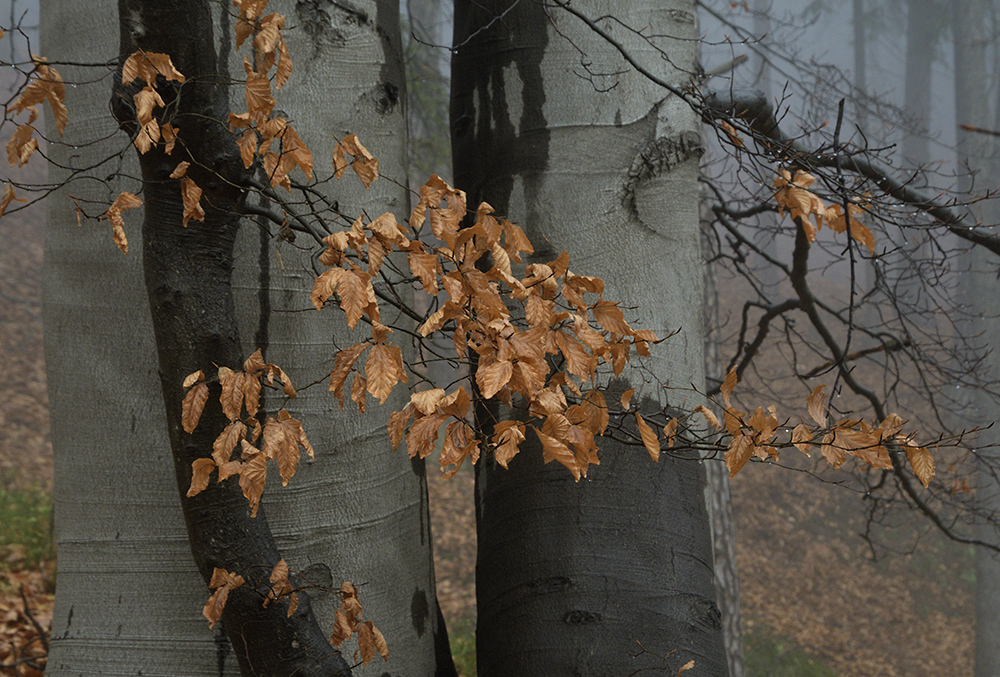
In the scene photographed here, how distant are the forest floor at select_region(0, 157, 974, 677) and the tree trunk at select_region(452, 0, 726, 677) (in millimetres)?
5459

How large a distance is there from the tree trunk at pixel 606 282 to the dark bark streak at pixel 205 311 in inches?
21.3

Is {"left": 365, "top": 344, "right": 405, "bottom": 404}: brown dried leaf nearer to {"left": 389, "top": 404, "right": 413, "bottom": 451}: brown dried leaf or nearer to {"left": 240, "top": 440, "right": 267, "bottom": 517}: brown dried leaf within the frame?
{"left": 389, "top": 404, "right": 413, "bottom": 451}: brown dried leaf

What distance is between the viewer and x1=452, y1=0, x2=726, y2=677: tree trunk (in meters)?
1.59

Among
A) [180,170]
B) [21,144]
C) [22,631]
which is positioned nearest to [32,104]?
[21,144]

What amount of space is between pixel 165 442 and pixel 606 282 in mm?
1219

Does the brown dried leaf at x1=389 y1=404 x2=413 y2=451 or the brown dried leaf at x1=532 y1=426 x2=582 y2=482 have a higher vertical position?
the brown dried leaf at x1=389 y1=404 x2=413 y2=451

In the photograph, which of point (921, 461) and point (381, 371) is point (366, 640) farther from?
point (921, 461)

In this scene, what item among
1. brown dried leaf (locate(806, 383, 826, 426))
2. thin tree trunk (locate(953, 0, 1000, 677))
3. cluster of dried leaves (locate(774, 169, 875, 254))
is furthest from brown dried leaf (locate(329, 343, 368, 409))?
thin tree trunk (locate(953, 0, 1000, 677))

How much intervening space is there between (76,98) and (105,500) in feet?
3.51

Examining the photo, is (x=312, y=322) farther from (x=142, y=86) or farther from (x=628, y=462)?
(x=628, y=462)

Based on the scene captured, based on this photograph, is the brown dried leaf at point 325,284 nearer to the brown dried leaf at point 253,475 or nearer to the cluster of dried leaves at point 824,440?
the brown dried leaf at point 253,475

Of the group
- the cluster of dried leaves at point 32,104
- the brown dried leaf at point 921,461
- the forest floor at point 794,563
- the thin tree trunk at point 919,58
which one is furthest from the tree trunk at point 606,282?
the thin tree trunk at point 919,58

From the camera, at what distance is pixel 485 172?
1933 millimetres

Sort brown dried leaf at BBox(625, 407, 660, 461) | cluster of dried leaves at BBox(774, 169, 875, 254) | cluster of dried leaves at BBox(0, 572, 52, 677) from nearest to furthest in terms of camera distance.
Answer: brown dried leaf at BBox(625, 407, 660, 461) → cluster of dried leaves at BBox(774, 169, 875, 254) → cluster of dried leaves at BBox(0, 572, 52, 677)
